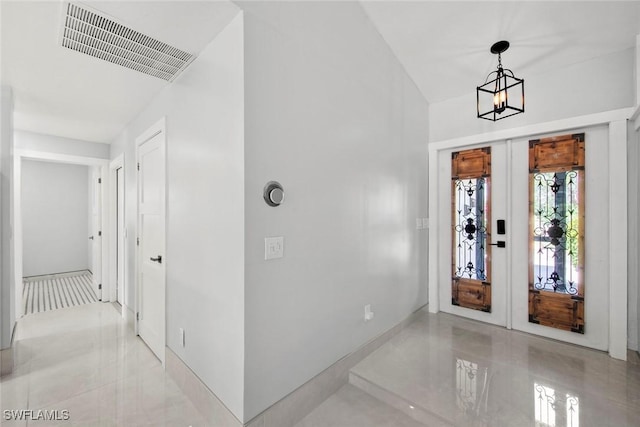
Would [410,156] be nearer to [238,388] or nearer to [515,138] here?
[515,138]

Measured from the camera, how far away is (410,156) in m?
3.25

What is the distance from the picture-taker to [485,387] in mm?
2098

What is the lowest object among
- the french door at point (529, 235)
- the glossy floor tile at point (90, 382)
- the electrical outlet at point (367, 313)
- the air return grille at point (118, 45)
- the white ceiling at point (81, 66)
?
the glossy floor tile at point (90, 382)

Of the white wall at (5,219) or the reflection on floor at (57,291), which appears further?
the reflection on floor at (57,291)

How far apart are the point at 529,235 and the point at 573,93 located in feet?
4.74

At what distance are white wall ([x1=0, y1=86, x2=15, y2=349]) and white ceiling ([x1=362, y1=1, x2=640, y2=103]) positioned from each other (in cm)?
338

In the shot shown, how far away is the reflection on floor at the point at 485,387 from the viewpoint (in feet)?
5.96

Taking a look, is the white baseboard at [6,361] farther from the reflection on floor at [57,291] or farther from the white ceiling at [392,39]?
the white ceiling at [392,39]

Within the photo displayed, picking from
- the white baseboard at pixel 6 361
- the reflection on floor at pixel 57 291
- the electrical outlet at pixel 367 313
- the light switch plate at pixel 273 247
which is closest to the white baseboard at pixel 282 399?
the electrical outlet at pixel 367 313

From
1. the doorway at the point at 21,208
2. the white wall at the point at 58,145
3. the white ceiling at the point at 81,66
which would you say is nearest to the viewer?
the white ceiling at the point at 81,66

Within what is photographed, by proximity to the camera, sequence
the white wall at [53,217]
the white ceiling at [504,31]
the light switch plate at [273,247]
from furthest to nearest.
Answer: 1. the white wall at [53,217]
2. the white ceiling at [504,31]
3. the light switch plate at [273,247]

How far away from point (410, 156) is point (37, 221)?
25.2 ft

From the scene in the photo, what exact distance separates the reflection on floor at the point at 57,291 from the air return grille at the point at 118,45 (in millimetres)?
4079

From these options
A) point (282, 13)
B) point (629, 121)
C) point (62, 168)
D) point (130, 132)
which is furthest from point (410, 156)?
point (62, 168)
